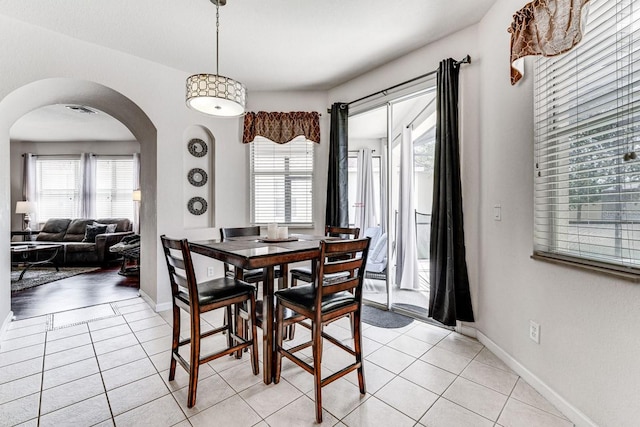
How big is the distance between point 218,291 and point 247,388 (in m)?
0.63

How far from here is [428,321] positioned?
2.83m

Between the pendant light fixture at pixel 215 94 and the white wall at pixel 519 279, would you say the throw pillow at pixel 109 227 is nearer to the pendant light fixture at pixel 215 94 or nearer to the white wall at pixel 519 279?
the pendant light fixture at pixel 215 94

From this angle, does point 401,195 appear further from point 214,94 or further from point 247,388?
point 247,388

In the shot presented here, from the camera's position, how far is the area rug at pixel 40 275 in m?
4.10

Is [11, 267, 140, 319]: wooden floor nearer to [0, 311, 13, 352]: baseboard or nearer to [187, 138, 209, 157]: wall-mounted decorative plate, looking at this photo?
[0, 311, 13, 352]: baseboard

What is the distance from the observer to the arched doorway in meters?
Answer: 2.55

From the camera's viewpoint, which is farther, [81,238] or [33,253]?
[81,238]

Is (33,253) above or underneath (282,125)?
underneath

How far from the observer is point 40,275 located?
467 centimetres

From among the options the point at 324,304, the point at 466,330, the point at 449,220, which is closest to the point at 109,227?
the point at 324,304

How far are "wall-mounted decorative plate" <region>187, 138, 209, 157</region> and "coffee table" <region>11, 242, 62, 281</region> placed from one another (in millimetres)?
3264

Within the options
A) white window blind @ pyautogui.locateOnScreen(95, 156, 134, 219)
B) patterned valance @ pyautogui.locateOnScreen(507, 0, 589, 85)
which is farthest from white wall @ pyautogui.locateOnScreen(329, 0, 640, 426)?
white window blind @ pyautogui.locateOnScreen(95, 156, 134, 219)

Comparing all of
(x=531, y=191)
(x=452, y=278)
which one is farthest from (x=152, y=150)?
(x=531, y=191)

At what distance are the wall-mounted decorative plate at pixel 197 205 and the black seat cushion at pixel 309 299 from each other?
2.15m
